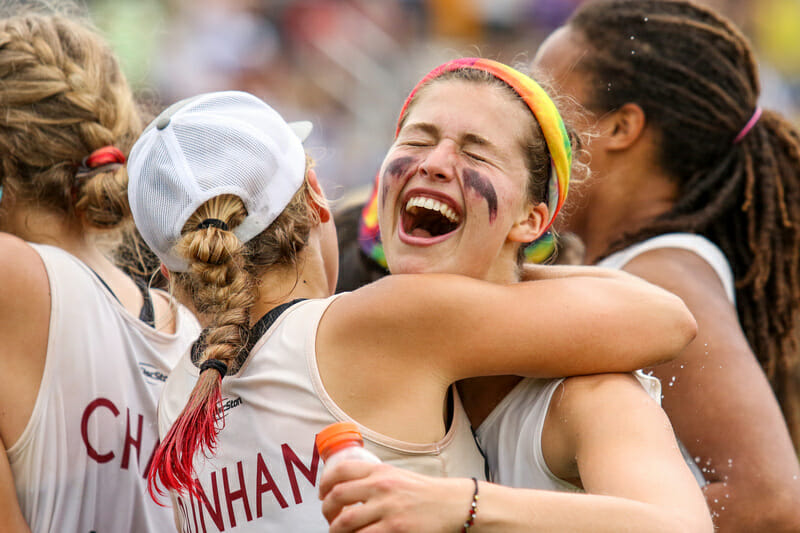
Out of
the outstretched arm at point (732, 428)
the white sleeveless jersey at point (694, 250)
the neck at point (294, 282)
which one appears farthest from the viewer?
the white sleeveless jersey at point (694, 250)

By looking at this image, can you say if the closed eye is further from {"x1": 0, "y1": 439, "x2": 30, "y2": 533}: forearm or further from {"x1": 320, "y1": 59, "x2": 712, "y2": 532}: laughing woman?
{"x1": 0, "y1": 439, "x2": 30, "y2": 533}: forearm

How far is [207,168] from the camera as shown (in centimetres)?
195

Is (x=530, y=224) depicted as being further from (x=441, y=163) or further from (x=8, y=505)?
(x=8, y=505)

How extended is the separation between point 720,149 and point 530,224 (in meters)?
1.32

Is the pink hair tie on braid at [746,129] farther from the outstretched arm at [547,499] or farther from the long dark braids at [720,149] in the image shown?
the outstretched arm at [547,499]

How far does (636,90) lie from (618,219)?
0.47 metres

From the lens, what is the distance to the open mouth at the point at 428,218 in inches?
80.0

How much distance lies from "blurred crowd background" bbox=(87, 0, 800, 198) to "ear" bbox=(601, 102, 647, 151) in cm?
634

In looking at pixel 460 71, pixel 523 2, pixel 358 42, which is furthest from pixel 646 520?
pixel 523 2

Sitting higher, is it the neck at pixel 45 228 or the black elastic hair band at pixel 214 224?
the black elastic hair band at pixel 214 224

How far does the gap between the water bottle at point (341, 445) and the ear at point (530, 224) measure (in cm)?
75

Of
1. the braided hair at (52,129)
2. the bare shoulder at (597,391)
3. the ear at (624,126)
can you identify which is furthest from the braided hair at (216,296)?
the ear at (624,126)

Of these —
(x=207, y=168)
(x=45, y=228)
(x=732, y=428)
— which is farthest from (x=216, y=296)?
(x=732, y=428)

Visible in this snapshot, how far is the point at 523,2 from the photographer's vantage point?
11.7 m
